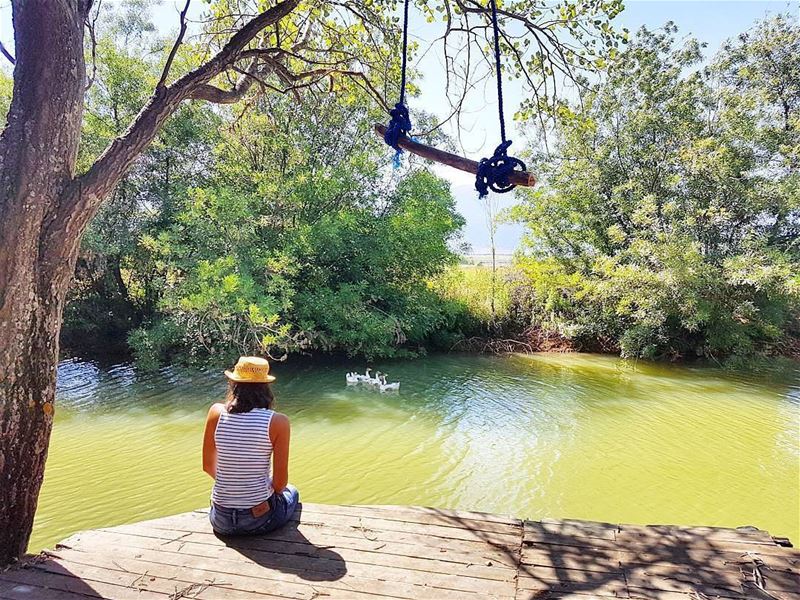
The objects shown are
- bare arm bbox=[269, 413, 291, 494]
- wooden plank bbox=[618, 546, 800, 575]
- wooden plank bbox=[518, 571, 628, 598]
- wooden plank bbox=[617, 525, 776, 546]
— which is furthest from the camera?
bare arm bbox=[269, 413, 291, 494]

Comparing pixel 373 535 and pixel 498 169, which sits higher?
pixel 498 169

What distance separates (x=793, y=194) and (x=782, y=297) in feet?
6.89

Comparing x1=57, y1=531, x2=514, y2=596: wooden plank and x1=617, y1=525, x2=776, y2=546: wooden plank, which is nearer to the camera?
x1=57, y1=531, x2=514, y2=596: wooden plank

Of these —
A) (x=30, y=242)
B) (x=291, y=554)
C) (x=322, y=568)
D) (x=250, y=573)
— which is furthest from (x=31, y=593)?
(x=30, y=242)

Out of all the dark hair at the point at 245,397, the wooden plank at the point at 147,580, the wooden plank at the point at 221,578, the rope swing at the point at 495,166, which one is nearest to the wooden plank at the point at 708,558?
the wooden plank at the point at 221,578

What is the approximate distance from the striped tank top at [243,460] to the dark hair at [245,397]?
50mm

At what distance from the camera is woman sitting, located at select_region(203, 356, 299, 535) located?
2453 millimetres

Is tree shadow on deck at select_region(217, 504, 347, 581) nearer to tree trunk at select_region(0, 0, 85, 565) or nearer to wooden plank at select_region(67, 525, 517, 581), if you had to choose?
wooden plank at select_region(67, 525, 517, 581)

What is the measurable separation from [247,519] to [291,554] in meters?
0.28

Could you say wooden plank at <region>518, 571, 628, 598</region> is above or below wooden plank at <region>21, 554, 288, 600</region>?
above

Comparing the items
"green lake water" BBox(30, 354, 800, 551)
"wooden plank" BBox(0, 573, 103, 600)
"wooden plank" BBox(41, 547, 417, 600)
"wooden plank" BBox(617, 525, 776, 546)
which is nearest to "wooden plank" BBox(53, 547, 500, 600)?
"wooden plank" BBox(41, 547, 417, 600)

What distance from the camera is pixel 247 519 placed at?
245 centimetres

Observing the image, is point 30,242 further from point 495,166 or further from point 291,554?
point 495,166

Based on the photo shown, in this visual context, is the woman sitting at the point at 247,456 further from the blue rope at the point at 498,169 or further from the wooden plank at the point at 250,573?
the blue rope at the point at 498,169
